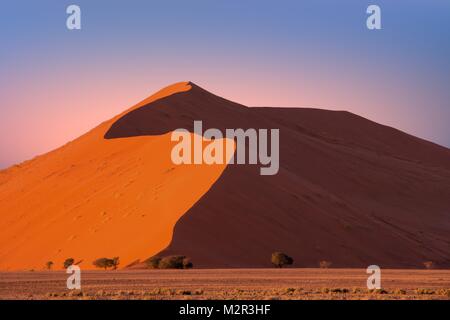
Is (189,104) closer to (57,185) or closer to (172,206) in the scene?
(57,185)

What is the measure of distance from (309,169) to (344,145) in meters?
21.6

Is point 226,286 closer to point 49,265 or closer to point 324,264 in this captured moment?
point 324,264

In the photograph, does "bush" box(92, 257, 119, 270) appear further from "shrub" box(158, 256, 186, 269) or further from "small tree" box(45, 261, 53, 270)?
"small tree" box(45, 261, 53, 270)

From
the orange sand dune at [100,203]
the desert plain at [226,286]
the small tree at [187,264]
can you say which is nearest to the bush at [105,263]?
the orange sand dune at [100,203]

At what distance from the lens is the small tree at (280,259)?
38.8 m

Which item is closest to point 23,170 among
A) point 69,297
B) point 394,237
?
point 394,237

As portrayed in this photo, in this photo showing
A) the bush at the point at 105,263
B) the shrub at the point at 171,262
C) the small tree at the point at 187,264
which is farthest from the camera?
the bush at the point at 105,263

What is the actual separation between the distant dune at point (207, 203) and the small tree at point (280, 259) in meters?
0.82

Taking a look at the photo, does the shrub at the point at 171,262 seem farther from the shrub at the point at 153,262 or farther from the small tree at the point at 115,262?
the small tree at the point at 115,262

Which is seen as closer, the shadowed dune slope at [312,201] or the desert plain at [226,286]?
the desert plain at [226,286]

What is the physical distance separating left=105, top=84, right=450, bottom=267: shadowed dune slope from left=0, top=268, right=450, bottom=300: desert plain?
21.3ft

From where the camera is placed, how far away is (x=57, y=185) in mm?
58625

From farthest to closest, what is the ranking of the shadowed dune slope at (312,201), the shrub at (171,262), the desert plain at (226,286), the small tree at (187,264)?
the shadowed dune slope at (312,201), the small tree at (187,264), the shrub at (171,262), the desert plain at (226,286)

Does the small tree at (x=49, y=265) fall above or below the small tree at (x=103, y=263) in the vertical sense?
below
